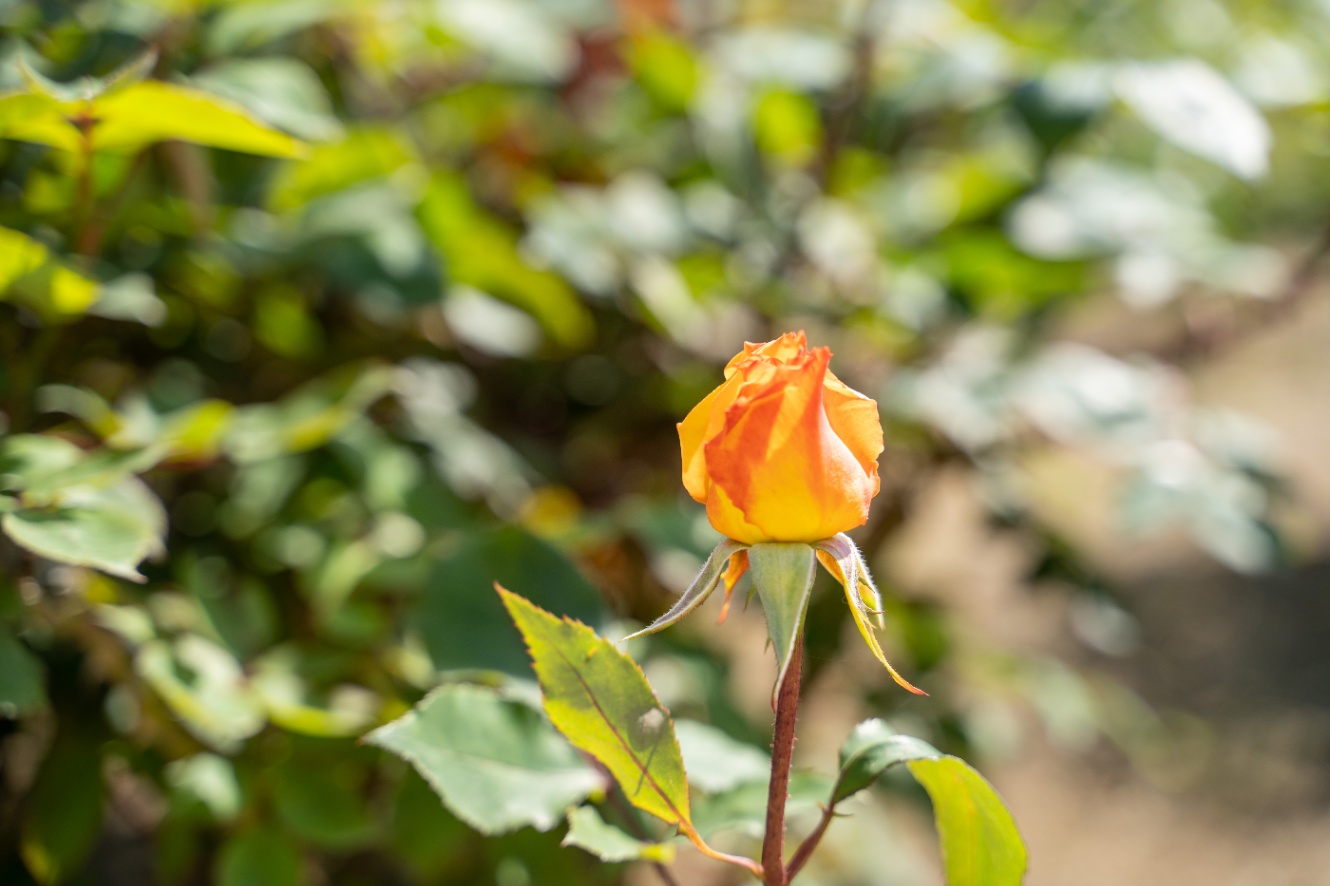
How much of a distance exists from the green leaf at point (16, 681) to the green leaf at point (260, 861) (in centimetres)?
16

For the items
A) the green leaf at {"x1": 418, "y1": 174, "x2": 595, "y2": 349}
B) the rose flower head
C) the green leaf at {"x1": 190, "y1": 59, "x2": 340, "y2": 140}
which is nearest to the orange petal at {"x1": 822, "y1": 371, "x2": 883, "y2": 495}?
the rose flower head

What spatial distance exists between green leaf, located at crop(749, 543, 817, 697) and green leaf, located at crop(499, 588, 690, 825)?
0.05 meters

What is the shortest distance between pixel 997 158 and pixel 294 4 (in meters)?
0.69

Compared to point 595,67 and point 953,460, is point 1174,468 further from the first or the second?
point 595,67

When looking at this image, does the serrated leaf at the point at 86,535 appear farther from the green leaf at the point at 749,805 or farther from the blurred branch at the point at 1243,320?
the blurred branch at the point at 1243,320

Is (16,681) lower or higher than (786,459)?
lower

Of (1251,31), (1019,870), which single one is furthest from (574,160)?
(1019,870)

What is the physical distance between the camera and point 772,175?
982 mm

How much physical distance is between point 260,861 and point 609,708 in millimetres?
317

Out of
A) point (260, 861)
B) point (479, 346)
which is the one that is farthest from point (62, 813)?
point (479, 346)

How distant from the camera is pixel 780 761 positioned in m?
0.31

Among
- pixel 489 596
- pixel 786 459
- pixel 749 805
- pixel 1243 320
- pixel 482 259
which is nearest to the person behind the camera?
pixel 786 459

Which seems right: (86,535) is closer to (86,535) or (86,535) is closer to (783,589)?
(86,535)

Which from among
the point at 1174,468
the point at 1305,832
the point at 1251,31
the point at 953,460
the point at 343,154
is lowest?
the point at 1305,832
